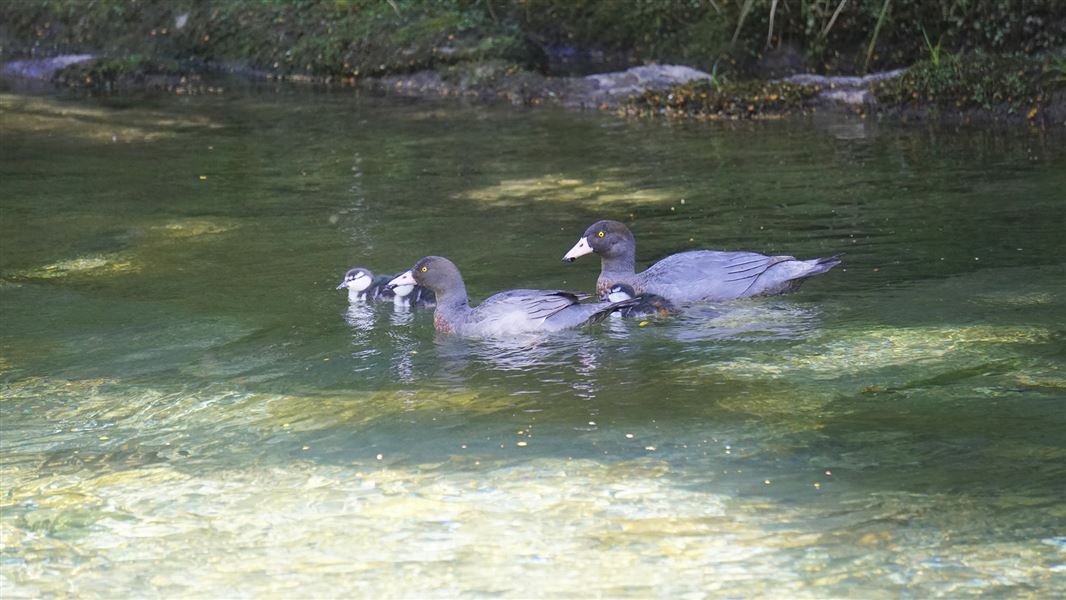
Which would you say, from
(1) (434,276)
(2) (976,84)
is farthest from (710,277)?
(2) (976,84)

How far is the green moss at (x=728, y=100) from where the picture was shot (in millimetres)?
17141

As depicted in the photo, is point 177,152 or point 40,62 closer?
point 177,152

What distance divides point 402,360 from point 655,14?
14418mm

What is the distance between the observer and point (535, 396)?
7.14 meters

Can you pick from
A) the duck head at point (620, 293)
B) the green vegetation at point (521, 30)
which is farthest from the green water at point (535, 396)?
the green vegetation at point (521, 30)

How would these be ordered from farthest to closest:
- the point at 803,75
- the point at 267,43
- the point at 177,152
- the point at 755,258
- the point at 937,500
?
the point at 267,43 → the point at 803,75 → the point at 177,152 → the point at 755,258 → the point at 937,500

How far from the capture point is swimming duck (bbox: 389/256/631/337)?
8258 millimetres

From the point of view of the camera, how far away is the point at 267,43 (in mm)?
23250

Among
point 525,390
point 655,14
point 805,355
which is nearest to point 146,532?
point 525,390

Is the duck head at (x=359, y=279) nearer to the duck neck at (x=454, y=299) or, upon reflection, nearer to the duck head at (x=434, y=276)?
the duck head at (x=434, y=276)

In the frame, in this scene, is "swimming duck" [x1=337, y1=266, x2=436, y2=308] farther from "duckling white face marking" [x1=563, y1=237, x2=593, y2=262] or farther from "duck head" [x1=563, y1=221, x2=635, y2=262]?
"duck head" [x1=563, y1=221, x2=635, y2=262]

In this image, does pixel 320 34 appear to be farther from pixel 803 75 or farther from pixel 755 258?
pixel 755 258

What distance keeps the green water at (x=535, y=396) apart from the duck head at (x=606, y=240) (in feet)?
1.71

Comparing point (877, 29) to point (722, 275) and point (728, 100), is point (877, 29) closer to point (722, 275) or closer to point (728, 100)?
point (728, 100)
